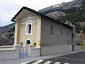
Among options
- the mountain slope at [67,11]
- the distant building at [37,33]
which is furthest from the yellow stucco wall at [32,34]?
the mountain slope at [67,11]

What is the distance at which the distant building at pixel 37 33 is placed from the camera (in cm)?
1397

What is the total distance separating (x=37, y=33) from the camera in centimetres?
1430

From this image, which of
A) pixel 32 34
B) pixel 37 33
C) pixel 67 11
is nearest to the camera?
pixel 37 33

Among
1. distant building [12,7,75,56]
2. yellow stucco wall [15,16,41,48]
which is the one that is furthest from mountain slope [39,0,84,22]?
yellow stucco wall [15,16,41,48]

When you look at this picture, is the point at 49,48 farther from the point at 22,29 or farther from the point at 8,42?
the point at 8,42

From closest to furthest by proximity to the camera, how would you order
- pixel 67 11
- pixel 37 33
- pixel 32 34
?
pixel 37 33 < pixel 32 34 < pixel 67 11

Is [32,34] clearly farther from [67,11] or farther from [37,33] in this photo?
[67,11]

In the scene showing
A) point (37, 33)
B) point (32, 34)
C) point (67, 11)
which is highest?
point (67, 11)

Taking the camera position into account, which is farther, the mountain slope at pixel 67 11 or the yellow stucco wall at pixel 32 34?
the mountain slope at pixel 67 11

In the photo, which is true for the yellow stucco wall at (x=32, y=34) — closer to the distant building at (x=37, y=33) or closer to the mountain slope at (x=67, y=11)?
the distant building at (x=37, y=33)

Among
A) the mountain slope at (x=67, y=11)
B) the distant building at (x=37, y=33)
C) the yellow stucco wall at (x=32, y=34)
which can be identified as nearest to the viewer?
the distant building at (x=37, y=33)

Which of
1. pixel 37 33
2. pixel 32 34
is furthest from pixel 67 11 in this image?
pixel 37 33

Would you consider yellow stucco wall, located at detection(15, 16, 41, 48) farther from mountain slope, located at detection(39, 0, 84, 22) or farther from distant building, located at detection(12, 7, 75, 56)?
mountain slope, located at detection(39, 0, 84, 22)

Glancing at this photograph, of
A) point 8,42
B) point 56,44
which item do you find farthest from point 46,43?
point 8,42
